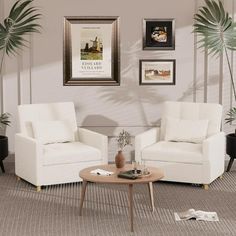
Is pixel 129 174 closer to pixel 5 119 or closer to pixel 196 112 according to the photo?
pixel 196 112

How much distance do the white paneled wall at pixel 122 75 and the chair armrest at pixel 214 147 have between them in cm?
121

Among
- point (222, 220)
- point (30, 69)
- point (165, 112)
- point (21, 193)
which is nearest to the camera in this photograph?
point (222, 220)

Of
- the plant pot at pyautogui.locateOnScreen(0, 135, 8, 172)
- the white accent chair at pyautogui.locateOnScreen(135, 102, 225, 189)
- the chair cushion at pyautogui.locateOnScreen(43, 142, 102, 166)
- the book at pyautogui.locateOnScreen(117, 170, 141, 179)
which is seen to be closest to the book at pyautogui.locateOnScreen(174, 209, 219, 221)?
the book at pyautogui.locateOnScreen(117, 170, 141, 179)

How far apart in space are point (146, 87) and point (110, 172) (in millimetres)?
2557

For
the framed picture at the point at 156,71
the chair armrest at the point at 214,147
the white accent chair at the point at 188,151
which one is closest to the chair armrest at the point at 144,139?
the white accent chair at the point at 188,151

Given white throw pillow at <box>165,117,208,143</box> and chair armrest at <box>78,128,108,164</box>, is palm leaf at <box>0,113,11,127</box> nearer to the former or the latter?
chair armrest at <box>78,128,108,164</box>

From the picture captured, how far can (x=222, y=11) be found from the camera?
24.8 feet

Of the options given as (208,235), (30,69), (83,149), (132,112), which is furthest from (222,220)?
(30,69)

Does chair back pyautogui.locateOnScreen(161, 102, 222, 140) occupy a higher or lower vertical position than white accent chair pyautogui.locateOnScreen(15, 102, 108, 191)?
higher

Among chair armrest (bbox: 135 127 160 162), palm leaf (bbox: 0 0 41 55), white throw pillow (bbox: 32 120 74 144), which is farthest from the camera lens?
palm leaf (bbox: 0 0 41 55)

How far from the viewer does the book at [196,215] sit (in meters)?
5.55

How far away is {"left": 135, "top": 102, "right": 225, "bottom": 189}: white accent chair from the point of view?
671 centimetres

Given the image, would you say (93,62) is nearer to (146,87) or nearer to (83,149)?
(146,87)

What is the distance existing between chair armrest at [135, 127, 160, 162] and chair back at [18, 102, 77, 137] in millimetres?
930
